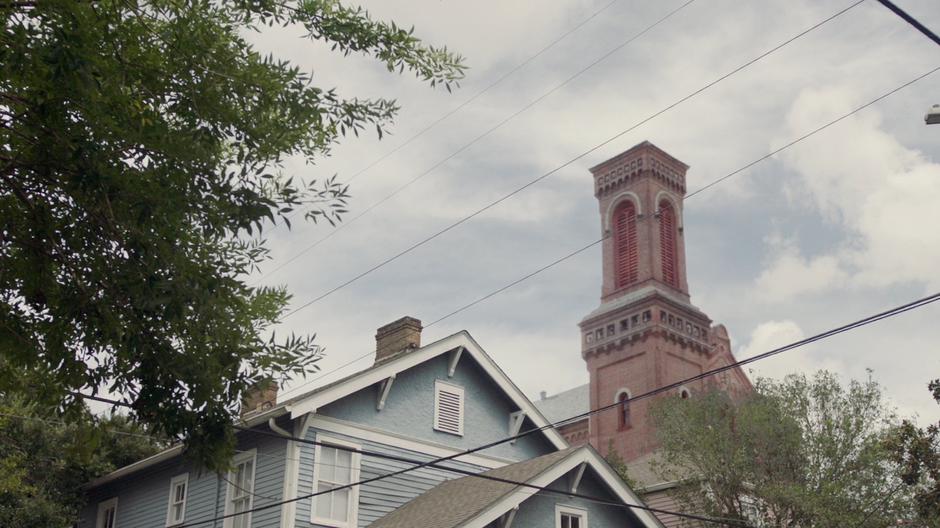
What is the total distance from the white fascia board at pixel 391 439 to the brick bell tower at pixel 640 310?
36.1 m

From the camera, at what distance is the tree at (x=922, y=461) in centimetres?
2980

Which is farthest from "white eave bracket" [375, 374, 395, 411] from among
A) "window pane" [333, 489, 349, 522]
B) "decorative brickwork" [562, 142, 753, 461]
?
"decorative brickwork" [562, 142, 753, 461]

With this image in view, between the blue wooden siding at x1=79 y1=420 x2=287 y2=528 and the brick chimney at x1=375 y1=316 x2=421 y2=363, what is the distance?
15.0 ft

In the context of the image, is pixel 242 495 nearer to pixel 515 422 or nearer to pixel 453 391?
pixel 453 391

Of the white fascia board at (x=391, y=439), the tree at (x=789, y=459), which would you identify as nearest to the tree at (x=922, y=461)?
the tree at (x=789, y=459)

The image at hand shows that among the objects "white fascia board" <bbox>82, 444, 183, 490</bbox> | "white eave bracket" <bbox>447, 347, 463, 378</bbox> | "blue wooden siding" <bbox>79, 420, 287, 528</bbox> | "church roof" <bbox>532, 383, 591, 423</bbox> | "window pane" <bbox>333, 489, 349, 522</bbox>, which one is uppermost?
"church roof" <bbox>532, 383, 591, 423</bbox>

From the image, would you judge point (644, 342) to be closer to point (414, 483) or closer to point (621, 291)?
point (621, 291)

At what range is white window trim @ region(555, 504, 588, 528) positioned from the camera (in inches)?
975

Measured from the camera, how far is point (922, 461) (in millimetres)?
30297

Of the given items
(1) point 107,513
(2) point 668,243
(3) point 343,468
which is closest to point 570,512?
(3) point 343,468

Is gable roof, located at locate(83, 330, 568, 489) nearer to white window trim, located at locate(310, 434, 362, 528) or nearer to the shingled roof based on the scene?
white window trim, located at locate(310, 434, 362, 528)

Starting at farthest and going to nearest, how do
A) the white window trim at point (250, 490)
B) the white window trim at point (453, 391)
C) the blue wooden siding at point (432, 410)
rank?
the white window trim at point (453, 391), the blue wooden siding at point (432, 410), the white window trim at point (250, 490)

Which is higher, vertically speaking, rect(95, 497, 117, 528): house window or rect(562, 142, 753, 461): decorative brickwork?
rect(562, 142, 753, 461): decorative brickwork

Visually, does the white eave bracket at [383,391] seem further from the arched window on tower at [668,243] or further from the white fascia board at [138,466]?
the arched window on tower at [668,243]
